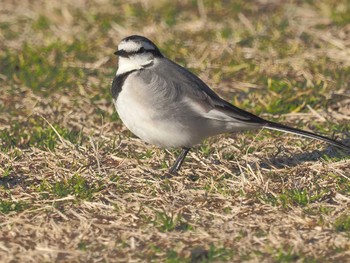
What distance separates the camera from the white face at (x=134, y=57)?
23.7ft

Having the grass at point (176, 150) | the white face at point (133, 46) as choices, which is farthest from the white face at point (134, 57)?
the grass at point (176, 150)

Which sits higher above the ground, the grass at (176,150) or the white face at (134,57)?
the white face at (134,57)

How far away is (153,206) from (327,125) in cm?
265

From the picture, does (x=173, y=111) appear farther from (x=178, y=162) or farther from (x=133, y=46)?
(x=133, y=46)

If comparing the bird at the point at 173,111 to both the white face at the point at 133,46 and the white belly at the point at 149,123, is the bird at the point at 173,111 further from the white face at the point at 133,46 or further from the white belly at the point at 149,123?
the white face at the point at 133,46

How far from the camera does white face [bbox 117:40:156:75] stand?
7.23 m

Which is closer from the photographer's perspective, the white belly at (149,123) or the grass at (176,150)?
the grass at (176,150)

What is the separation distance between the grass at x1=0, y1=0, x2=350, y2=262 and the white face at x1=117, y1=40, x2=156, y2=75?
78 centimetres

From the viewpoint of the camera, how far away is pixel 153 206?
21.0ft

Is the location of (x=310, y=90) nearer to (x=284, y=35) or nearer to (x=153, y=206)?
(x=284, y=35)

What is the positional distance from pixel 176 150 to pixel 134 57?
3.40 ft

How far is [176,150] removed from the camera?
7789 millimetres

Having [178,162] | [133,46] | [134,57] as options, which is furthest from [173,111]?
[133,46]

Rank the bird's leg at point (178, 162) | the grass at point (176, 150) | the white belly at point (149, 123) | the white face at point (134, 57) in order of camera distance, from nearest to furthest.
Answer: the grass at point (176, 150), the white belly at point (149, 123), the bird's leg at point (178, 162), the white face at point (134, 57)
